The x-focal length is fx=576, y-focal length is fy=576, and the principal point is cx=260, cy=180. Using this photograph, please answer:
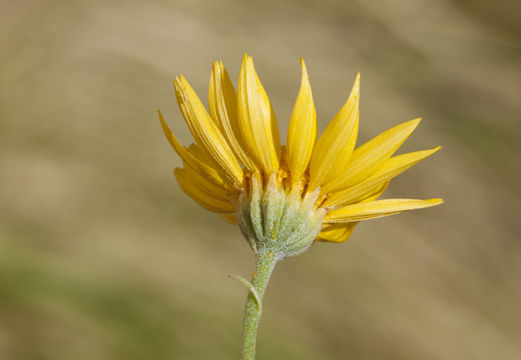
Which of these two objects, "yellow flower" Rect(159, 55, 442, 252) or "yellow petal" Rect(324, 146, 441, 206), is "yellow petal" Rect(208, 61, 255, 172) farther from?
"yellow petal" Rect(324, 146, 441, 206)

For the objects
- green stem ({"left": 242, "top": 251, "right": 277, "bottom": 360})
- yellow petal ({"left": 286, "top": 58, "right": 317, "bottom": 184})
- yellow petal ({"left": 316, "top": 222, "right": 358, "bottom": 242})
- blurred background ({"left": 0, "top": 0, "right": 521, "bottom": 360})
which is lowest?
green stem ({"left": 242, "top": 251, "right": 277, "bottom": 360})

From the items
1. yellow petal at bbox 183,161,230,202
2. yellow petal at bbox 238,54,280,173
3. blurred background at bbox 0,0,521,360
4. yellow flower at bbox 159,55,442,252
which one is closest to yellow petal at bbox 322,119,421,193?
yellow flower at bbox 159,55,442,252

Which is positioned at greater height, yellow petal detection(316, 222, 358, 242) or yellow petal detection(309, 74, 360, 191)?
yellow petal detection(309, 74, 360, 191)

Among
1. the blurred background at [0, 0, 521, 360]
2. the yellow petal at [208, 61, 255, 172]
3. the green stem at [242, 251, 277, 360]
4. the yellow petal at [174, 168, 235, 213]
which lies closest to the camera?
the green stem at [242, 251, 277, 360]

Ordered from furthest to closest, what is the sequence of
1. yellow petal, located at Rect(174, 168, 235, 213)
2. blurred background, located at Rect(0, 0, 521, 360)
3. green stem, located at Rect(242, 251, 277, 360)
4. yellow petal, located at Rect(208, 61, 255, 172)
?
1. blurred background, located at Rect(0, 0, 521, 360)
2. yellow petal, located at Rect(174, 168, 235, 213)
3. yellow petal, located at Rect(208, 61, 255, 172)
4. green stem, located at Rect(242, 251, 277, 360)

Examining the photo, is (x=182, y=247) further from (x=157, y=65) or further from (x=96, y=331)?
(x=157, y=65)

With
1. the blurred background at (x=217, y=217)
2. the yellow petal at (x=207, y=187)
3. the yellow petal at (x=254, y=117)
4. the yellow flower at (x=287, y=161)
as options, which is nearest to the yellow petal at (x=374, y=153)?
the yellow flower at (x=287, y=161)
